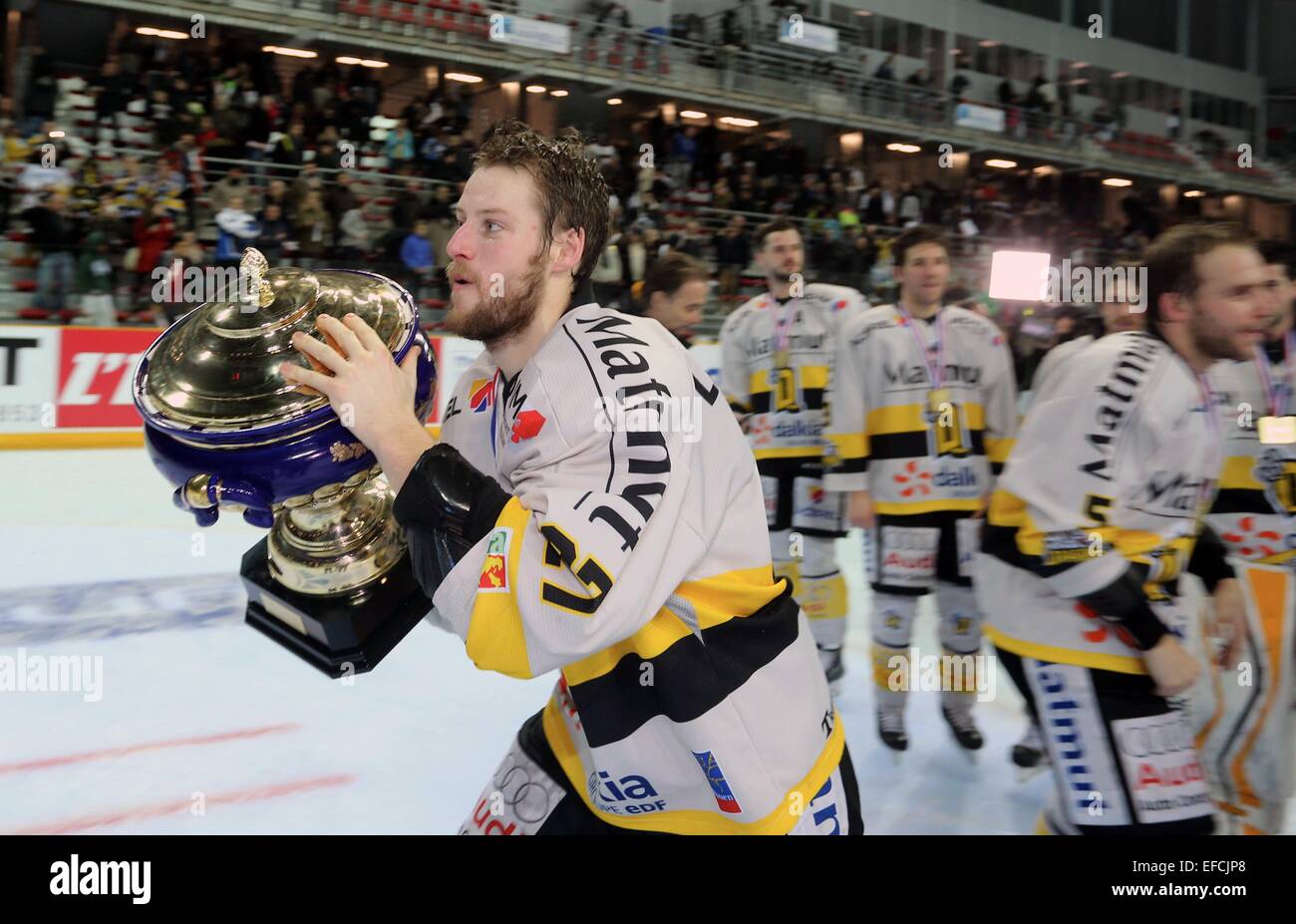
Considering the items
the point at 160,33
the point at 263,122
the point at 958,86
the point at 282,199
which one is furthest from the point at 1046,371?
the point at 958,86

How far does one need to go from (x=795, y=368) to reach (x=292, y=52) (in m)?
14.5

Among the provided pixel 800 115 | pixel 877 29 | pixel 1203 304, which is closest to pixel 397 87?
pixel 800 115

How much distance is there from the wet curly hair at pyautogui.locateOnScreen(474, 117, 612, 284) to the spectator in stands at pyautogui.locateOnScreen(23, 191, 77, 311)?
867 centimetres

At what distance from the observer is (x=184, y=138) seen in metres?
11.5

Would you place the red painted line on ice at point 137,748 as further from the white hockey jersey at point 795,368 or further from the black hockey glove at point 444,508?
the black hockey glove at point 444,508

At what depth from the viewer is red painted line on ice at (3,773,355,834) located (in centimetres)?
295

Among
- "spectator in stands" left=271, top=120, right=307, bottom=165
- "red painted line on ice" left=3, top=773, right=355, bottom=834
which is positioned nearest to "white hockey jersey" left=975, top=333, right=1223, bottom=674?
"red painted line on ice" left=3, top=773, right=355, bottom=834

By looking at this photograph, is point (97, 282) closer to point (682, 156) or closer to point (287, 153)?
point (287, 153)

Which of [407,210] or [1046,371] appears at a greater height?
[407,210]

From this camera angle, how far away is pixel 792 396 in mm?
4844

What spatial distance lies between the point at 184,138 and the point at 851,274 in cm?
857

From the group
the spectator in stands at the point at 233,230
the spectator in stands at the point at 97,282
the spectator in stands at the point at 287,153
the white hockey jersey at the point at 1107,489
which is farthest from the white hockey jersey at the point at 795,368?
the spectator in stands at the point at 287,153

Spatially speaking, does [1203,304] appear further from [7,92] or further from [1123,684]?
[7,92]

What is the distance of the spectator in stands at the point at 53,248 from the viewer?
8.98 m
